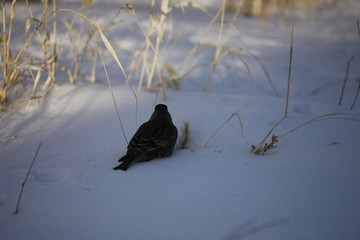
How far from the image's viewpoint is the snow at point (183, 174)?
156 cm

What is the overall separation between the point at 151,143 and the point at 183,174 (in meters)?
0.41

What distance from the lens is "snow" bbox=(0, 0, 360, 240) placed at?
1.56m

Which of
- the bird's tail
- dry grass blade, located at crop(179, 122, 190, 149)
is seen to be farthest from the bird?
dry grass blade, located at crop(179, 122, 190, 149)

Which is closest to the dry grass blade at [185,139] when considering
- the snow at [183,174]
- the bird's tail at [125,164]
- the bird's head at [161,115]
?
the snow at [183,174]

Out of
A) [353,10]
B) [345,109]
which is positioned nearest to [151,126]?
[345,109]

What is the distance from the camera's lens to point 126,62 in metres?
5.16

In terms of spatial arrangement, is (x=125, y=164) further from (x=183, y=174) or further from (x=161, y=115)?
(x=161, y=115)

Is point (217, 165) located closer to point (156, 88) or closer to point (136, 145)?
point (136, 145)

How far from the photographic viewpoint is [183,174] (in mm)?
2012

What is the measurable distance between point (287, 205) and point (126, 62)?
13.5ft

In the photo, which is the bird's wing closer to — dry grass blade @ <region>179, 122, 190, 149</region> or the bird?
the bird

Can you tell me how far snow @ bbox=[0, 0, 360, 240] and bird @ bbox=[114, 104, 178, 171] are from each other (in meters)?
0.08

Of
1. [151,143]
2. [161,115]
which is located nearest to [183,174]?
[151,143]

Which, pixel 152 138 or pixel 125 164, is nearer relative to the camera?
pixel 125 164
